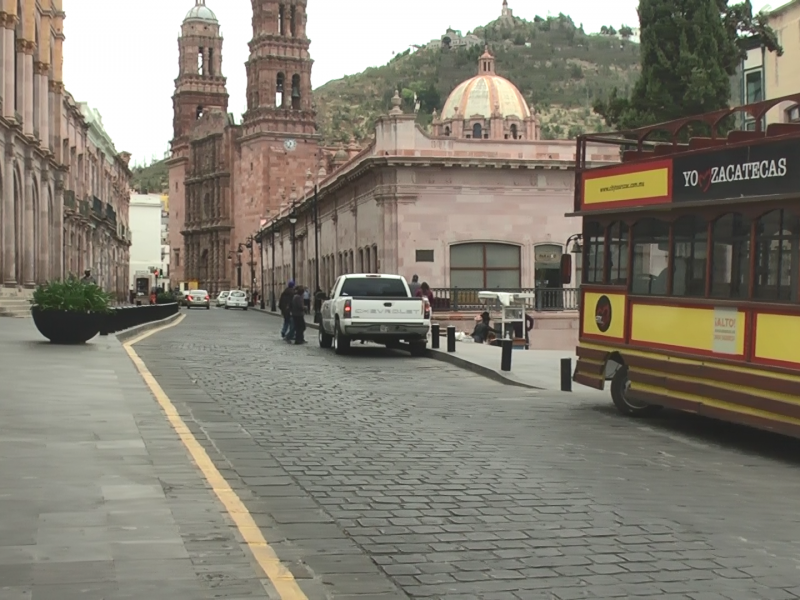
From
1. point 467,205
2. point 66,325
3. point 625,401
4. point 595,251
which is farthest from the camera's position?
point 467,205

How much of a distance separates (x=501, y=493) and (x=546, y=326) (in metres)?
35.0

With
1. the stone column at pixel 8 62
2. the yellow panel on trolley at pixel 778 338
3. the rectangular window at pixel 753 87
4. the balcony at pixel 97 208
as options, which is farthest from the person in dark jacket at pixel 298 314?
the balcony at pixel 97 208

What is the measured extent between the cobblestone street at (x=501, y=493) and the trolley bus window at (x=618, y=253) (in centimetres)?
186

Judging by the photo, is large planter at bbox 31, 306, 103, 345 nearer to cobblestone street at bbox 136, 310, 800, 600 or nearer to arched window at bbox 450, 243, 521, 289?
cobblestone street at bbox 136, 310, 800, 600

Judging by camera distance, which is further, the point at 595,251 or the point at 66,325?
the point at 66,325

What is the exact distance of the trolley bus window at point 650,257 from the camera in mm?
13742

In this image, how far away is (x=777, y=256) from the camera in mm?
11664

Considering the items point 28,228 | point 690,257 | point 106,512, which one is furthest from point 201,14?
point 106,512

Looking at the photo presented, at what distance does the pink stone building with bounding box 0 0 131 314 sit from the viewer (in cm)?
4194

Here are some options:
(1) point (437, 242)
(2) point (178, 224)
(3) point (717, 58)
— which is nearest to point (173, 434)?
(3) point (717, 58)

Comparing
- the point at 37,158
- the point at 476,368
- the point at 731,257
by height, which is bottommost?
the point at 476,368

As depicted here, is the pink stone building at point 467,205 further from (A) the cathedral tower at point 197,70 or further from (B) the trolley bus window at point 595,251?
(A) the cathedral tower at point 197,70

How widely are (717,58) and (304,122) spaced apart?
286ft

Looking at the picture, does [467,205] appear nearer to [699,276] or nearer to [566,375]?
[566,375]
